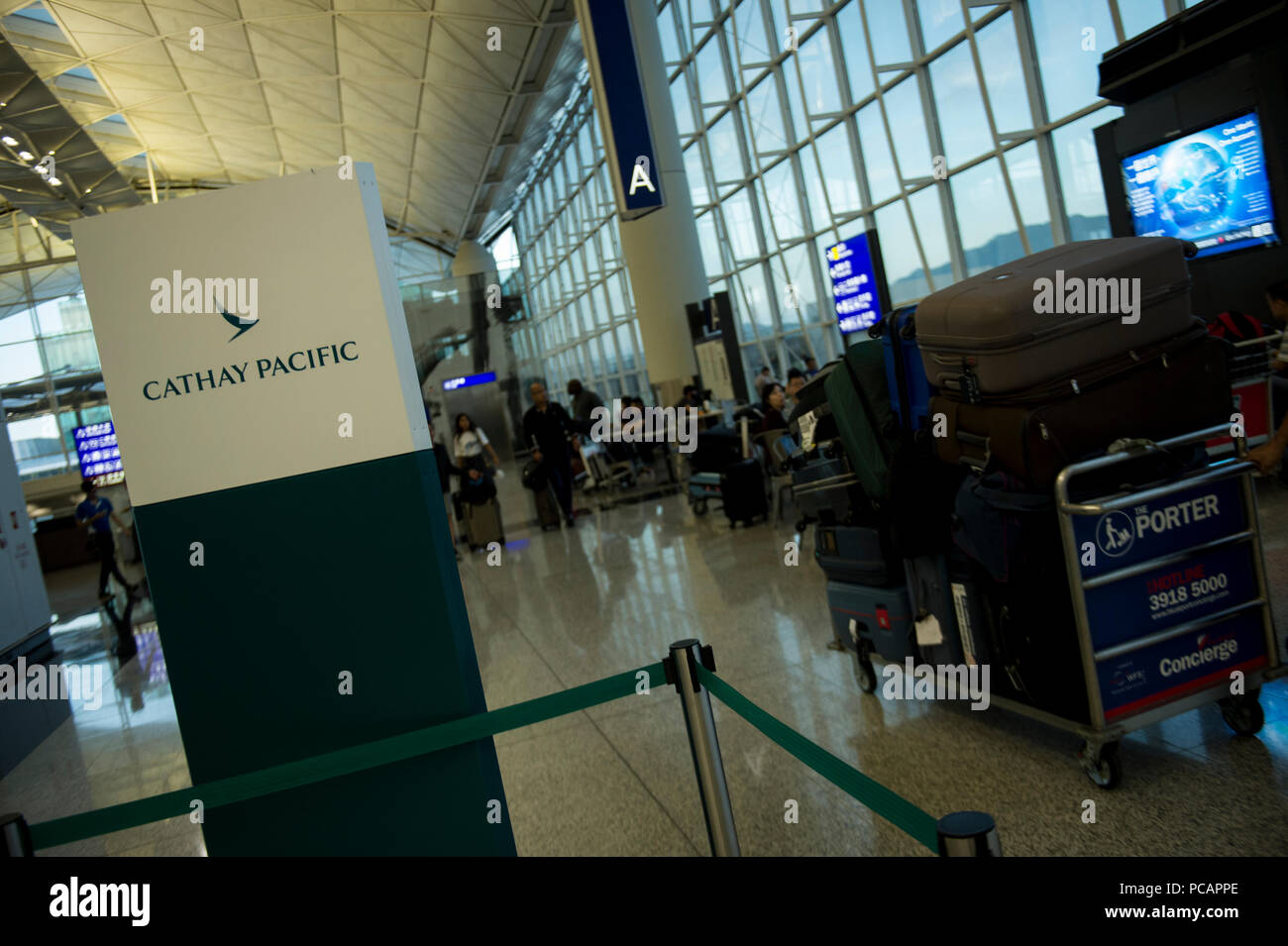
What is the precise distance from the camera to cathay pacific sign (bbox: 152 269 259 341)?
2.51 meters

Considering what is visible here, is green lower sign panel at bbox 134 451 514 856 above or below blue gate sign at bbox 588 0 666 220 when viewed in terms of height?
below

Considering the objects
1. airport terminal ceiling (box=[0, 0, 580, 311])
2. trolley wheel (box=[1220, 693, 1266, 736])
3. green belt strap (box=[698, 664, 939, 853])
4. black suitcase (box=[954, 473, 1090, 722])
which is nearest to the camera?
green belt strap (box=[698, 664, 939, 853])

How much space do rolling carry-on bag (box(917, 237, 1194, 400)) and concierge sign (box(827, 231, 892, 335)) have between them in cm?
881

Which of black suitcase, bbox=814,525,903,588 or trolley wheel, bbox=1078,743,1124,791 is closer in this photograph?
trolley wheel, bbox=1078,743,1124,791

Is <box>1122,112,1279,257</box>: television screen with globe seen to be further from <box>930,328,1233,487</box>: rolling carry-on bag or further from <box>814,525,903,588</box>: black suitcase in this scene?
<box>930,328,1233,487</box>: rolling carry-on bag

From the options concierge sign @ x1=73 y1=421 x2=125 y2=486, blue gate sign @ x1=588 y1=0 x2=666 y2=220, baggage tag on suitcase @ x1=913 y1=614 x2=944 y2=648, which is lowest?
baggage tag on suitcase @ x1=913 y1=614 x2=944 y2=648

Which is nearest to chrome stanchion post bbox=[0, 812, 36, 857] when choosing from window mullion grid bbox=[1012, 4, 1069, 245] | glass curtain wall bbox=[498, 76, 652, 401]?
window mullion grid bbox=[1012, 4, 1069, 245]

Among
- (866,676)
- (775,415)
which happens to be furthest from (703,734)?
(775,415)

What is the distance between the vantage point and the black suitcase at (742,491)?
1051cm

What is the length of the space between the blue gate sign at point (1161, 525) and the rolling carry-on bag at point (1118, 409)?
22 cm

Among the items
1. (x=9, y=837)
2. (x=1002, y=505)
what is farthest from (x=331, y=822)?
(x=1002, y=505)

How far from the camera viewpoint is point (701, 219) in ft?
66.9

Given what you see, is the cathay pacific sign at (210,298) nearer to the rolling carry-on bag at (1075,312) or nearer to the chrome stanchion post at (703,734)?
the chrome stanchion post at (703,734)

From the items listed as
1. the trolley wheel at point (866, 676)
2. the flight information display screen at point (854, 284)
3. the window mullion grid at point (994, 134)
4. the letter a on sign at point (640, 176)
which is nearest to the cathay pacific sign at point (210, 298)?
the trolley wheel at point (866, 676)
